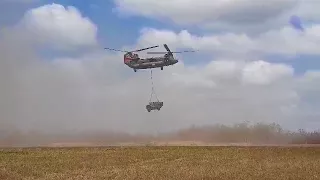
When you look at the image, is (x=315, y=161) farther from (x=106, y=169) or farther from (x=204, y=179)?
(x=106, y=169)

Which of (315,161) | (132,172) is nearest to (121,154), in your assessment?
(132,172)

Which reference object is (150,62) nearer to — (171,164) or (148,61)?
(148,61)

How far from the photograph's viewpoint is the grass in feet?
190

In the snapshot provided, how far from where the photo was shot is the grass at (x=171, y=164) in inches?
2280

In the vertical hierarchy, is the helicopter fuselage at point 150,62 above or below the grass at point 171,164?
above

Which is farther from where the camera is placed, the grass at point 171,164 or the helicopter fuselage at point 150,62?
the helicopter fuselage at point 150,62

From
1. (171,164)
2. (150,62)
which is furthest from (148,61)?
(171,164)

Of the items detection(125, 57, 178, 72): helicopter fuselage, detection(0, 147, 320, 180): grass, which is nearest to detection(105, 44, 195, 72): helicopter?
detection(125, 57, 178, 72): helicopter fuselage

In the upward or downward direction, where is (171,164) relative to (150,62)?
downward

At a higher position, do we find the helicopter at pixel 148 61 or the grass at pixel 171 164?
the helicopter at pixel 148 61

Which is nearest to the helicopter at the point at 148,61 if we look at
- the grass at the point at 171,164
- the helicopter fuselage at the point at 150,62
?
the helicopter fuselage at the point at 150,62

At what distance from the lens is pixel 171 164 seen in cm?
7019

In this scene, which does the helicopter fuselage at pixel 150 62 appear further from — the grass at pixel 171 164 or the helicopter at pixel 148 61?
the grass at pixel 171 164

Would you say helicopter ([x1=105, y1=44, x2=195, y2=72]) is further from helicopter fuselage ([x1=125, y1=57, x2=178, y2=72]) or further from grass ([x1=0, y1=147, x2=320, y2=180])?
grass ([x1=0, y1=147, x2=320, y2=180])
